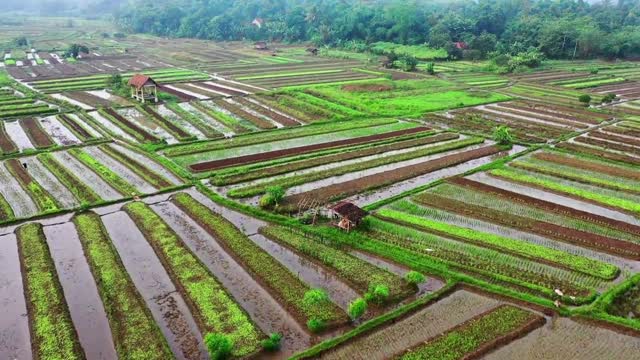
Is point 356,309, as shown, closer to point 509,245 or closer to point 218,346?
point 218,346

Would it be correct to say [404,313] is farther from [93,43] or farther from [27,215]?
[93,43]

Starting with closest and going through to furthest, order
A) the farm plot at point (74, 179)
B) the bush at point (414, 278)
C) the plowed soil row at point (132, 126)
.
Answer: the bush at point (414, 278) → the farm plot at point (74, 179) → the plowed soil row at point (132, 126)

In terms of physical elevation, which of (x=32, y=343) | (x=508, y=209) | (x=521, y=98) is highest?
(x=521, y=98)

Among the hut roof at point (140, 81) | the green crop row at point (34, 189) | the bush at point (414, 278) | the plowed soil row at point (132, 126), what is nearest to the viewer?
the bush at point (414, 278)

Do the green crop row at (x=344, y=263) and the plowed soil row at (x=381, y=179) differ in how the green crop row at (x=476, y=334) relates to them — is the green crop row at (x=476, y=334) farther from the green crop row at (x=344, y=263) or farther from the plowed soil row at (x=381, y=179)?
the plowed soil row at (x=381, y=179)

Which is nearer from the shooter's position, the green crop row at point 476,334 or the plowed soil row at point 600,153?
the green crop row at point 476,334

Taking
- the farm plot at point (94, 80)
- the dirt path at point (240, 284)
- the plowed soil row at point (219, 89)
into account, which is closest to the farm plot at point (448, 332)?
the dirt path at point (240, 284)

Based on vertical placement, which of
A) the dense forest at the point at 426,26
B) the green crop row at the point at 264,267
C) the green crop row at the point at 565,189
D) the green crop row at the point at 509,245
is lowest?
the green crop row at the point at 264,267

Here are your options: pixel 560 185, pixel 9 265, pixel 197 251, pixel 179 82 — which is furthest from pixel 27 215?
pixel 179 82
